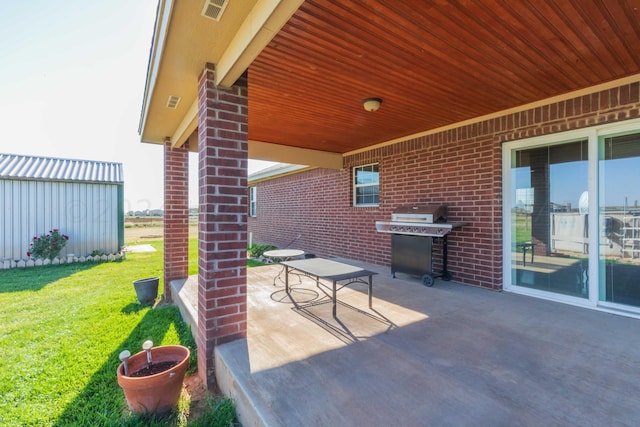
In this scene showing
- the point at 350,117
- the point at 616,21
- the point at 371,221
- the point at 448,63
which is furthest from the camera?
the point at 371,221

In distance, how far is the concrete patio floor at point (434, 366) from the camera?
166 cm

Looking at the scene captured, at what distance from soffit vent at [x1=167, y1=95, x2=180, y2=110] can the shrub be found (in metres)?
7.94

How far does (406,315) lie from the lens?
3.31 metres

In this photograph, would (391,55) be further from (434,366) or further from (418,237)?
(418,237)

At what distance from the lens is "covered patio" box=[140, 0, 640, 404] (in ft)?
6.22

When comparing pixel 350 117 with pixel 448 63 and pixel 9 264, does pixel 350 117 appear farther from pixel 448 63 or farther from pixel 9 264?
pixel 9 264

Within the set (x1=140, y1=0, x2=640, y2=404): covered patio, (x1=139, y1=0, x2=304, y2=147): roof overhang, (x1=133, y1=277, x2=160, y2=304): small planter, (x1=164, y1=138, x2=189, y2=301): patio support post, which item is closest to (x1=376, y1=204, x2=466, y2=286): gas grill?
(x1=140, y1=0, x2=640, y2=404): covered patio

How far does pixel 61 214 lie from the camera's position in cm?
898

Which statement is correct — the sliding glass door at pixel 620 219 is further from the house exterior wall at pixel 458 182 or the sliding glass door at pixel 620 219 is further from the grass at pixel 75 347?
the grass at pixel 75 347

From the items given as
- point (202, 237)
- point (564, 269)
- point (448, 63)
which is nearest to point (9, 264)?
point (202, 237)

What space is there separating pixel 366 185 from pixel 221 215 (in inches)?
196

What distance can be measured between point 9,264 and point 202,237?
31.5ft

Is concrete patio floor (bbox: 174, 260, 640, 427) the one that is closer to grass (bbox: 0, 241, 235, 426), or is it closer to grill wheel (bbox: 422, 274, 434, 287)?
grass (bbox: 0, 241, 235, 426)

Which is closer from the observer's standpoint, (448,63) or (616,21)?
(616,21)
